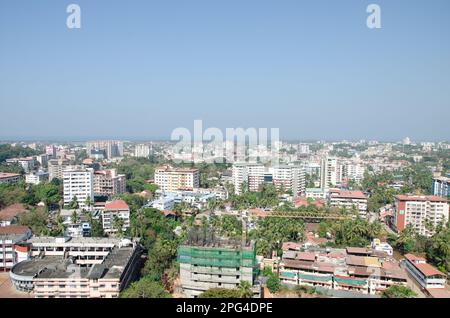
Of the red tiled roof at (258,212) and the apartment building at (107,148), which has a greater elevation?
the apartment building at (107,148)

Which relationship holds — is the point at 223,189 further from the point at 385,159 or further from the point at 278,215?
the point at 385,159

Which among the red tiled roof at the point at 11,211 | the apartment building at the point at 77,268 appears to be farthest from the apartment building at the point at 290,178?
the apartment building at the point at 77,268

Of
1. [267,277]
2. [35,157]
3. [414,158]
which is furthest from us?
[414,158]

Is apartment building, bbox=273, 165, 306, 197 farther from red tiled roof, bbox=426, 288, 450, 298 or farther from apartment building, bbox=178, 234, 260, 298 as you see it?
apartment building, bbox=178, 234, 260, 298

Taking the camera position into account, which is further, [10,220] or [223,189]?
[223,189]

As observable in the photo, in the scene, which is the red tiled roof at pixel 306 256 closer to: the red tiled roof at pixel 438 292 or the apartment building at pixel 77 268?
the red tiled roof at pixel 438 292
